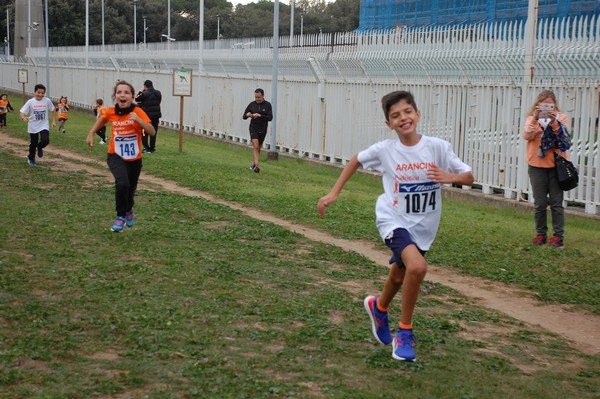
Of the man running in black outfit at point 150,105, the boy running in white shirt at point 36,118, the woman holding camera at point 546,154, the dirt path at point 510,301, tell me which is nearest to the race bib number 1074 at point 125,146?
the dirt path at point 510,301

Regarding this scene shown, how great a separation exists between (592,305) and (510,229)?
491cm

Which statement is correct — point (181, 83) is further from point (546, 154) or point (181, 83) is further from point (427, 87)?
point (546, 154)

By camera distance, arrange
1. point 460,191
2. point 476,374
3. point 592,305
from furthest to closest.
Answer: point 460,191
point 592,305
point 476,374

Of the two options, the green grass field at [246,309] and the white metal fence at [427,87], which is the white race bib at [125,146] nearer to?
the green grass field at [246,309]

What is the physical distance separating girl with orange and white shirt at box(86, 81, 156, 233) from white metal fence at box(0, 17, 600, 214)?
23.3 ft

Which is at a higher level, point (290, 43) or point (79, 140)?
point (290, 43)

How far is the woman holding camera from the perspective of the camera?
11500mm

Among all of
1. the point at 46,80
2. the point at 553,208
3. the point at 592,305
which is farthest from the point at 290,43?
the point at 46,80

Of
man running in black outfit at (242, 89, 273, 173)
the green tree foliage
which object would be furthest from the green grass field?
the green tree foliage

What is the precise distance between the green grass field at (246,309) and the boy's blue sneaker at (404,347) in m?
0.06

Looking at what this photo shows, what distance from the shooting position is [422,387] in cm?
562

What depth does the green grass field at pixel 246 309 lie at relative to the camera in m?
5.62

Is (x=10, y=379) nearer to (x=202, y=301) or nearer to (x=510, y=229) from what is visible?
(x=202, y=301)

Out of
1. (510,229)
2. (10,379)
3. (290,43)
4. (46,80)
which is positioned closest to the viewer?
(10,379)
